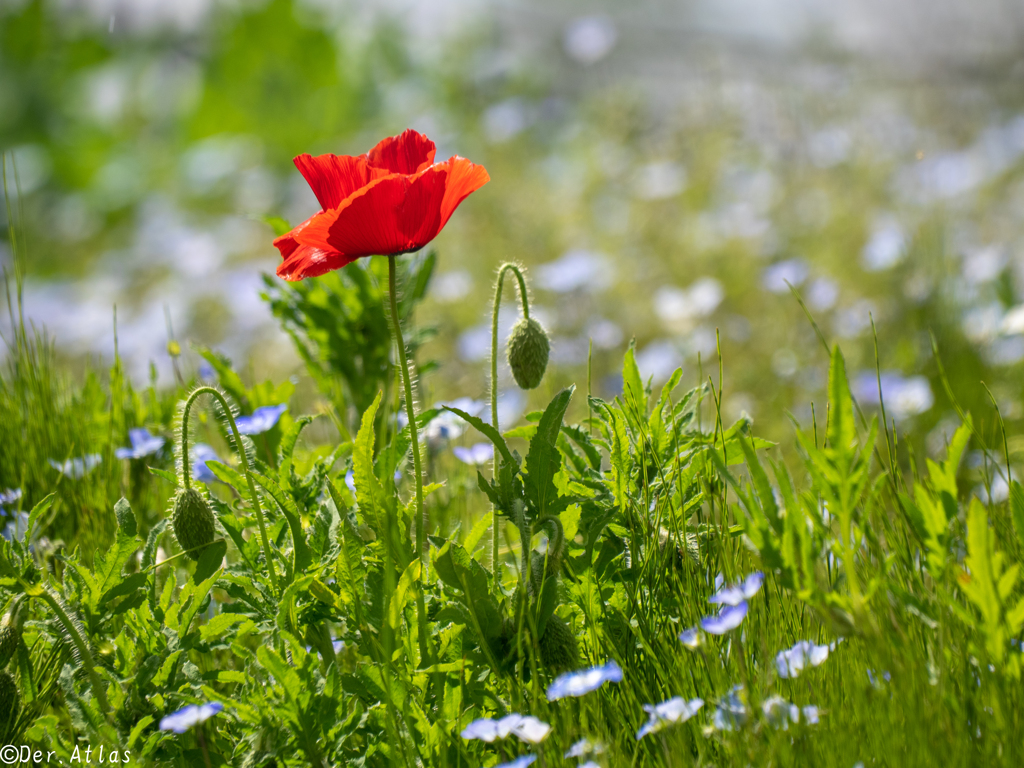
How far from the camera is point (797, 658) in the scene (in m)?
1.16

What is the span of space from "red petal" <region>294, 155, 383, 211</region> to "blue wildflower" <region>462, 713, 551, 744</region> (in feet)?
2.29

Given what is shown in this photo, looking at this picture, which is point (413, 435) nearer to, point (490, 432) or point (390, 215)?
point (490, 432)

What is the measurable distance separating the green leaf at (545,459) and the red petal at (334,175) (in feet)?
1.32

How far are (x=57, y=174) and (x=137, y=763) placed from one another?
265 inches

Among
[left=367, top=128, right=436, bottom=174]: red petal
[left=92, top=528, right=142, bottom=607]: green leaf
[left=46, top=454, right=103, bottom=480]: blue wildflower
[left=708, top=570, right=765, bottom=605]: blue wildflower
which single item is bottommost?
[left=708, top=570, right=765, bottom=605]: blue wildflower

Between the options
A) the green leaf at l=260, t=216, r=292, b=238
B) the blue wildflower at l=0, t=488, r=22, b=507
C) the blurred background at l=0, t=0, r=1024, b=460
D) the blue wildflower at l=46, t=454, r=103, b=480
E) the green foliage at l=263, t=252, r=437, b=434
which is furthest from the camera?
the blurred background at l=0, t=0, r=1024, b=460

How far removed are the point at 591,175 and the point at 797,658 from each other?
13.9ft

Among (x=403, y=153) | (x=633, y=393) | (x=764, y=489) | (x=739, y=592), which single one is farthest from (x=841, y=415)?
(x=403, y=153)

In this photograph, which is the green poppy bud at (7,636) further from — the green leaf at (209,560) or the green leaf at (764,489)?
the green leaf at (764,489)

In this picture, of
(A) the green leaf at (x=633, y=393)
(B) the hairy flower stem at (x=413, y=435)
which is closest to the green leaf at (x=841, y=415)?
(A) the green leaf at (x=633, y=393)

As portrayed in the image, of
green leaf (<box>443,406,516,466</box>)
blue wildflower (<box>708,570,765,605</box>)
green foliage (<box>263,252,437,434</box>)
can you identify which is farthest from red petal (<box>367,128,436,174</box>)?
blue wildflower (<box>708,570,765,605</box>)

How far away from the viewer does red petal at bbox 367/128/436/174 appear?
54.3 inches

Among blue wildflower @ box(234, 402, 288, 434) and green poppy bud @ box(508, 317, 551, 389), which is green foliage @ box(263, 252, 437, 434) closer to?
blue wildflower @ box(234, 402, 288, 434)

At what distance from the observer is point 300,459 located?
1670 millimetres
